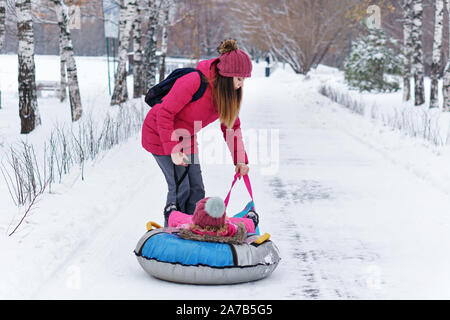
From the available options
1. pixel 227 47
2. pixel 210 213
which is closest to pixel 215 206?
pixel 210 213

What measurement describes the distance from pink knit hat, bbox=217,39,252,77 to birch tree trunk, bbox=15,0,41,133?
8484 mm

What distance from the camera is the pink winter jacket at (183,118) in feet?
15.6


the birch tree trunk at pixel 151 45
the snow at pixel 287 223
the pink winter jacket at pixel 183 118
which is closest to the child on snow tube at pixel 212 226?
the snow at pixel 287 223

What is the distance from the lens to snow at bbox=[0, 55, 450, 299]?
175 inches

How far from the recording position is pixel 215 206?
14.4 ft

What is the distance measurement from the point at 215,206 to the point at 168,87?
1098 mm

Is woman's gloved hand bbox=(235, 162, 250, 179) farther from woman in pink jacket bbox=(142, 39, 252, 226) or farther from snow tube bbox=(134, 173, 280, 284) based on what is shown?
snow tube bbox=(134, 173, 280, 284)

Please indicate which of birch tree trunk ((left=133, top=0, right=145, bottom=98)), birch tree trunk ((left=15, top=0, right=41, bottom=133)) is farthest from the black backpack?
birch tree trunk ((left=133, top=0, right=145, bottom=98))

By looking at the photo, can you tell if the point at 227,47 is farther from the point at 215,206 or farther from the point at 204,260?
the point at 204,260

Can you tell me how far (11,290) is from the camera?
4.20 meters

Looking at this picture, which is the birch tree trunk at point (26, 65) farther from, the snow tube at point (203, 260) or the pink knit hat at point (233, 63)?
the snow tube at point (203, 260)

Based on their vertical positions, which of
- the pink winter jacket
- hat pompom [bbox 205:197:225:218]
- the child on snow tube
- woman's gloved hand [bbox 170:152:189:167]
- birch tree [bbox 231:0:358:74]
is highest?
birch tree [bbox 231:0:358:74]

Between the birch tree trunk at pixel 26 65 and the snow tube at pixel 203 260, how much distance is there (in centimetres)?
878
